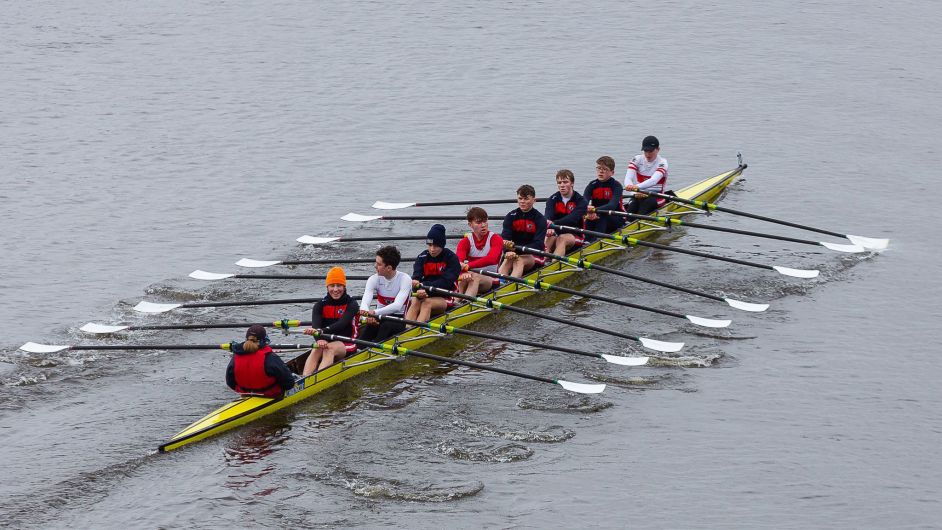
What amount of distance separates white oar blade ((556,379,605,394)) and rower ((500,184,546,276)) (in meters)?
3.80

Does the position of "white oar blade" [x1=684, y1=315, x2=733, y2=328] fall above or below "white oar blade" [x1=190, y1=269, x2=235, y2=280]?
below

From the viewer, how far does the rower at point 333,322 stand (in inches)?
654

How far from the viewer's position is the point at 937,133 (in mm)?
31906

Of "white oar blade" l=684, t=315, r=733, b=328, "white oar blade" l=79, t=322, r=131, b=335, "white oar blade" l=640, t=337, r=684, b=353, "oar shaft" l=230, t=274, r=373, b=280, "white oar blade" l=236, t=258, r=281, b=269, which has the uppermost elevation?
"white oar blade" l=236, t=258, r=281, b=269

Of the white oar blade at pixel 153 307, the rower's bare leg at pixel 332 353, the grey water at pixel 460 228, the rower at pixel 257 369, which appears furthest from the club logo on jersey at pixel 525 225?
the rower at pixel 257 369

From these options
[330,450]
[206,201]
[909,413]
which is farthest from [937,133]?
[330,450]

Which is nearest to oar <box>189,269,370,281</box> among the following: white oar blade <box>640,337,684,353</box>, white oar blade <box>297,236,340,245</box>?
white oar blade <box>297,236,340,245</box>

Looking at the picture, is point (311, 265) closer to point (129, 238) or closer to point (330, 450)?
point (129, 238)

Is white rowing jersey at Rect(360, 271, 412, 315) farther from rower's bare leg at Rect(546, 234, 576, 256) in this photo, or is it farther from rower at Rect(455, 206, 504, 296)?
rower's bare leg at Rect(546, 234, 576, 256)

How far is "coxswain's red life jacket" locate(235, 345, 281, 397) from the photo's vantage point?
1527 centimetres

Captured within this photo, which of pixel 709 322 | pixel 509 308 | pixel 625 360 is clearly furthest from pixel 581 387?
pixel 709 322

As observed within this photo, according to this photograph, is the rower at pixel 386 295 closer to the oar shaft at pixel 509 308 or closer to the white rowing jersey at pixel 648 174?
the oar shaft at pixel 509 308

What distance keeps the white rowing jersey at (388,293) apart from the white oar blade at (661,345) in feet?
12.2

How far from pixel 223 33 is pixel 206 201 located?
16424 millimetres
